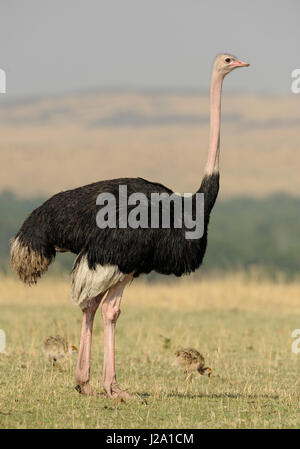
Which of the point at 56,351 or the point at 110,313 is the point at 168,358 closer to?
the point at 56,351

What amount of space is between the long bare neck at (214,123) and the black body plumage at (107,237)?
20cm

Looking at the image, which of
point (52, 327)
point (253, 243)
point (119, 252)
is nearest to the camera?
point (119, 252)

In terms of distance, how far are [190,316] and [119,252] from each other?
31.5ft

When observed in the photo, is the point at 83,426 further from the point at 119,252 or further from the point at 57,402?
the point at 119,252

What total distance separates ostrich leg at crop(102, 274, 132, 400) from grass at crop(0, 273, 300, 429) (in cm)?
15

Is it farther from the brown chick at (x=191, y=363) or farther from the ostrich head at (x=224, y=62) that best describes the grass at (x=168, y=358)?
the ostrich head at (x=224, y=62)

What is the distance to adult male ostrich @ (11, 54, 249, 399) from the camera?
9477 millimetres

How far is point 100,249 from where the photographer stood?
9.47 metres

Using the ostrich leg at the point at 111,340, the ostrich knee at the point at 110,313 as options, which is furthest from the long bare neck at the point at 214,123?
the ostrich knee at the point at 110,313

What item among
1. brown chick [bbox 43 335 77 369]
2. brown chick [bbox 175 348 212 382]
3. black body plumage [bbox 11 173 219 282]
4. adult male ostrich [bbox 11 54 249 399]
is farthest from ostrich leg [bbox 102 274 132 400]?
brown chick [bbox 43 335 77 369]

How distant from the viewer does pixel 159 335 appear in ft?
49.9

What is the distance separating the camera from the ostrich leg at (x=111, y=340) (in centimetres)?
975
